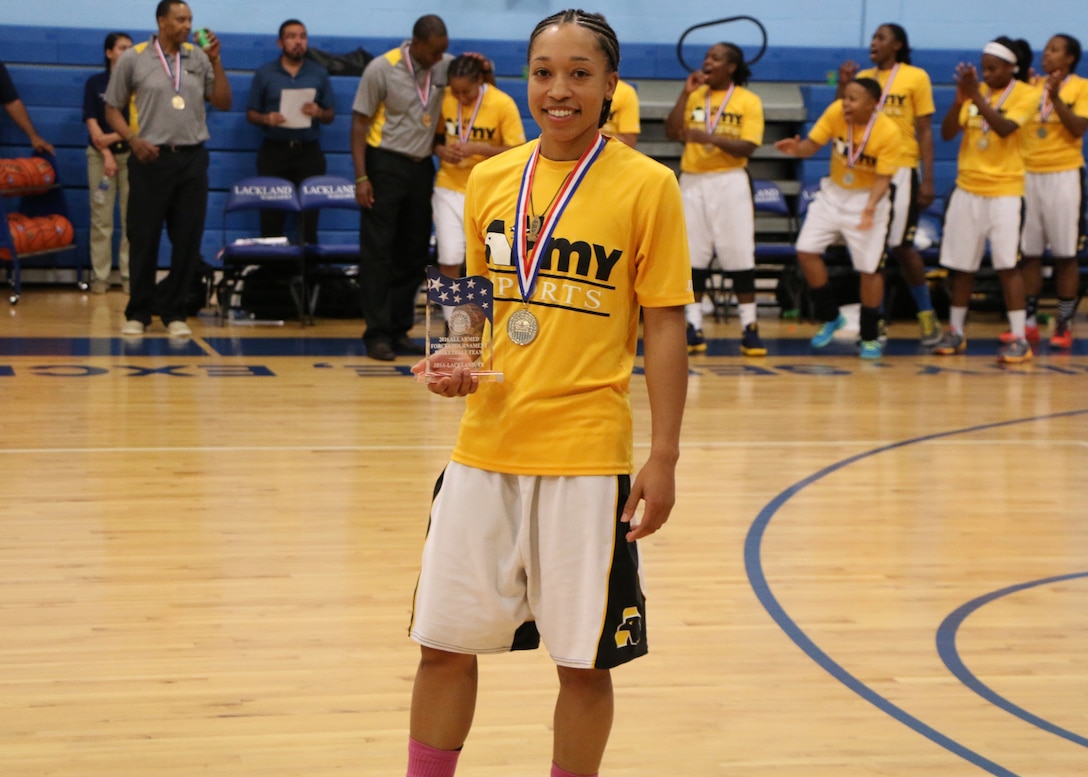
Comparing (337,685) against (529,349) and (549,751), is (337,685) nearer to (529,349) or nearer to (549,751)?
(549,751)

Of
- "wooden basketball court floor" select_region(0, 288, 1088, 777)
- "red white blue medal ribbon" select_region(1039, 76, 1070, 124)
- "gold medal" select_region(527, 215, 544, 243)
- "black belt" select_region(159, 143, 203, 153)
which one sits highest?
"red white blue medal ribbon" select_region(1039, 76, 1070, 124)

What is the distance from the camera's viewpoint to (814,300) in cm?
1122

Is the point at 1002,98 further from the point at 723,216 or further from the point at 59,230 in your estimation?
the point at 59,230

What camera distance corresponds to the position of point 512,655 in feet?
11.3

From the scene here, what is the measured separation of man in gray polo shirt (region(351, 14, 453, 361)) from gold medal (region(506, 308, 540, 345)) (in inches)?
239

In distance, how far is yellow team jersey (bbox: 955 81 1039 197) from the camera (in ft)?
29.5

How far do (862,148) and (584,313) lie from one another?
6998 millimetres

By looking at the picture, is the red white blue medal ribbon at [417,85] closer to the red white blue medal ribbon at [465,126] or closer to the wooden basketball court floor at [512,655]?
the red white blue medal ribbon at [465,126]

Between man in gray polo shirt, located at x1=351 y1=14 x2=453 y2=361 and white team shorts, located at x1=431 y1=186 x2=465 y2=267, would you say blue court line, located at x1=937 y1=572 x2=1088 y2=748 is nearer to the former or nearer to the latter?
man in gray polo shirt, located at x1=351 y1=14 x2=453 y2=361

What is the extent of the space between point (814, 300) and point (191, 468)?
6.80 meters

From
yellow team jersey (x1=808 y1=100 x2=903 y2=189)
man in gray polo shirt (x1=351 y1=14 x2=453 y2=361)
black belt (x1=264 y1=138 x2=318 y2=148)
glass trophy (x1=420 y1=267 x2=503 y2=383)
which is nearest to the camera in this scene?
glass trophy (x1=420 y1=267 x2=503 y2=383)

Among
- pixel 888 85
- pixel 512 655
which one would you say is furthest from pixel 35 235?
pixel 512 655

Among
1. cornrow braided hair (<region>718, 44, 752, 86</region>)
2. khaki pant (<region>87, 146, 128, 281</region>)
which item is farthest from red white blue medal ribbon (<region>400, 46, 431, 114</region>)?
khaki pant (<region>87, 146, 128, 281</region>)

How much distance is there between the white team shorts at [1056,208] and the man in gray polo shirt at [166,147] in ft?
18.5
